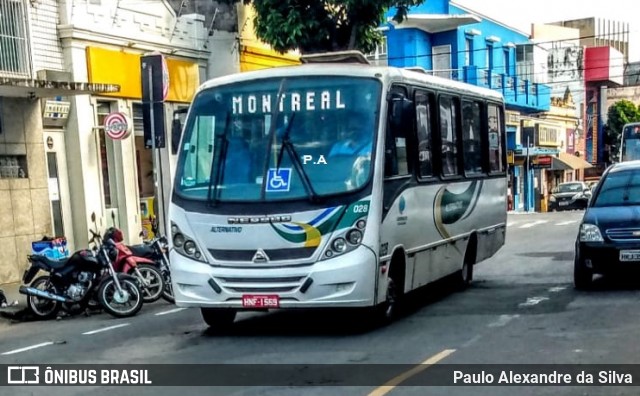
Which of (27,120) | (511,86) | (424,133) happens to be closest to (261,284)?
(424,133)

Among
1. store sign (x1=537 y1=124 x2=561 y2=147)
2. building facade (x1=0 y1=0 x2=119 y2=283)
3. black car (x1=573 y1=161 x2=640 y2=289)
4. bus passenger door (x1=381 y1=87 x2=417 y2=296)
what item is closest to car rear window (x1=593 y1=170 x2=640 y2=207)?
black car (x1=573 y1=161 x2=640 y2=289)

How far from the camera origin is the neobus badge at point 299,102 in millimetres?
9422

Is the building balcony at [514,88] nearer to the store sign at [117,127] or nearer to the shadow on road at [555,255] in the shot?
the shadow on road at [555,255]

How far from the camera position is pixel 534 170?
50.2 metres

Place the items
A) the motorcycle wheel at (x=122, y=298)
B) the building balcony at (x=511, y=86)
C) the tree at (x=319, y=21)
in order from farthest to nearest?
1. the building balcony at (x=511, y=86)
2. the tree at (x=319, y=21)
3. the motorcycle wheel at (x=122, y=298)

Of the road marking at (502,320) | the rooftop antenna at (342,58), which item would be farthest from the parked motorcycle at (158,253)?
the road marking at (502,320)

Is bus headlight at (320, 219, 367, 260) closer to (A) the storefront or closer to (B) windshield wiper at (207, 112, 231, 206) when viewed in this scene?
(B) windshield wiper at (207, 112, 231, 206)

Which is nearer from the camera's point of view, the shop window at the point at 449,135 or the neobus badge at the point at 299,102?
the neobus badge at the point at 299,102

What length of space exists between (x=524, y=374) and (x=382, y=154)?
311 centimetres

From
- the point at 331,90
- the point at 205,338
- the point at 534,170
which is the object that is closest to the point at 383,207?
the point at 331,90

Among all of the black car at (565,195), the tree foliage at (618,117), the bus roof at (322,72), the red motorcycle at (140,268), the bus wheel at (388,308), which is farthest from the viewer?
the tree foliage at (618,117)

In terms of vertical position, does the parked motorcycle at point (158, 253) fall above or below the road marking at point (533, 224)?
above

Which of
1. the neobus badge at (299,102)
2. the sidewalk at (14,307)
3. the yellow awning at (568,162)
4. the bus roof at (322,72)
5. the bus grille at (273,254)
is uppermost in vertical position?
the bus roof at (322,72)

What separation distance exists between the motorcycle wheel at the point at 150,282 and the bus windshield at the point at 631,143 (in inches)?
979
